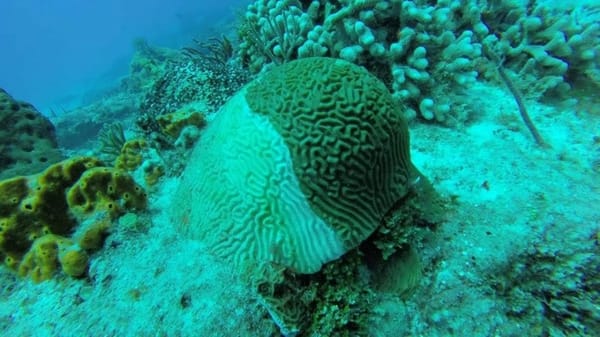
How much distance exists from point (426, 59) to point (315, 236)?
333 cm

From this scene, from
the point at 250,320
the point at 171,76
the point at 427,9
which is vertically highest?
the point at 171,76

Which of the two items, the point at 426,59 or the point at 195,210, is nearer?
the point at 195,210

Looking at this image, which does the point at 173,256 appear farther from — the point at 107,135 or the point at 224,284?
the point at 107,135

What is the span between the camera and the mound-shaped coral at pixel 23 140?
242 inches

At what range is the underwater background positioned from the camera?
2.39 metres

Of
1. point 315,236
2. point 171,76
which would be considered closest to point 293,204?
point 315,236

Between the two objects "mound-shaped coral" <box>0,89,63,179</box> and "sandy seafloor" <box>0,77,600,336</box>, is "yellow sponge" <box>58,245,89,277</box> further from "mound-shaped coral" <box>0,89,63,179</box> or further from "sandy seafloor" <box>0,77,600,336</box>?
"mound-shaped coral" <box>0,89,63,179</box>

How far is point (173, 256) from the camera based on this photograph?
307cm

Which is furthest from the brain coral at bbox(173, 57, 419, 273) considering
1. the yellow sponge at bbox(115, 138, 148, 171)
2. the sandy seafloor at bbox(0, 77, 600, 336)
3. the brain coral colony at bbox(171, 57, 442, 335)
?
the yellow sponge at bbox(115, 138, 148, 171)

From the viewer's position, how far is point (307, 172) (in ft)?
7.73

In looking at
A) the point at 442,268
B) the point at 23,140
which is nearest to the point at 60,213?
the point at 442,268

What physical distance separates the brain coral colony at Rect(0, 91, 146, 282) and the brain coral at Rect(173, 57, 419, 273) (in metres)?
1.39

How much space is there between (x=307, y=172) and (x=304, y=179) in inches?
2.3

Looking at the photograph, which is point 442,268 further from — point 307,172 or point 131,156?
point 131,156
